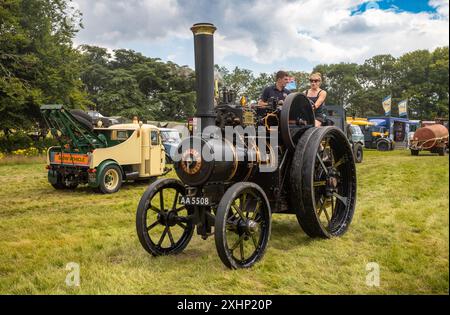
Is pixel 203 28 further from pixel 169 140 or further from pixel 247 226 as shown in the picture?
pixel 169 140

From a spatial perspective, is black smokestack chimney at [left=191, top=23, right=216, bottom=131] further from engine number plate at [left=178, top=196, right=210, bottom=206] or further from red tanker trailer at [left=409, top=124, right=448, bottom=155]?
red tanker trailer at [left=409, top=124, right=448, bottom=155]

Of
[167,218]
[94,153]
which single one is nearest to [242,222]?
[167,218]

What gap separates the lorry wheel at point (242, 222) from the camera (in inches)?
148

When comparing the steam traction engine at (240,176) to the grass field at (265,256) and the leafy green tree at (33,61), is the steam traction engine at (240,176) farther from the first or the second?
the leafy green tree at (33,61)

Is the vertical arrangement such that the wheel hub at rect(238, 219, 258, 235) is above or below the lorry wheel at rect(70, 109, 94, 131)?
below

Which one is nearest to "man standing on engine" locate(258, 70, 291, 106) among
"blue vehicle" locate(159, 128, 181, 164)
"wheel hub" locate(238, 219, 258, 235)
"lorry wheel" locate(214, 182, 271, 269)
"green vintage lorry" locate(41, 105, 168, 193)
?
"lorry wheel" locate(214, 182, 271, 269)

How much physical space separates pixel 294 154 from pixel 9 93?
1274cm

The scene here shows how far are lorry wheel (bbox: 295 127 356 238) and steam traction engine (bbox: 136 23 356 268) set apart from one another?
0.01 metres

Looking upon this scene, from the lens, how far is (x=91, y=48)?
39250 mm

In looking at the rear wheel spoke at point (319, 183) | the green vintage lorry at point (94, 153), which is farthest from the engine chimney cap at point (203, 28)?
the green vintage lorry at point (94, 153)

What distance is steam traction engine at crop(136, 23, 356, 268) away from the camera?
13.6 ft

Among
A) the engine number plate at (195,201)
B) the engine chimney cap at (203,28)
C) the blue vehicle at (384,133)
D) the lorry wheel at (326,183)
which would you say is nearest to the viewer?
the engine number plate at (195,201)

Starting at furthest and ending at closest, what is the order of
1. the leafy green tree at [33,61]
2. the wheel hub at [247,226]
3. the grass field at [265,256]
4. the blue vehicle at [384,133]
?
1. the blue vehicle at [384,133]
2. the leafy green tree at [33,61]
3. the wheel hub at [247,226]
4. the grass field at [265,256]

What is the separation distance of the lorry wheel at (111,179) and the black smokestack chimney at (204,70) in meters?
A: 5.94
